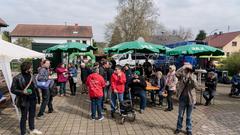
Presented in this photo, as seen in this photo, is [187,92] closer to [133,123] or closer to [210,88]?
[133,123]

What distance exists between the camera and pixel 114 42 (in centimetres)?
4975

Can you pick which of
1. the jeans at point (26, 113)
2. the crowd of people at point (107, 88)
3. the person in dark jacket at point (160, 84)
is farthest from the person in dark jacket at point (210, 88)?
the jeans at point (26, 113)

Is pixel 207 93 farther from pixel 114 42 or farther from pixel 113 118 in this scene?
pixel 114 42

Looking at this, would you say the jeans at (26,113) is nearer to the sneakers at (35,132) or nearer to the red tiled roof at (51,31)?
the sneakers at (35,132)

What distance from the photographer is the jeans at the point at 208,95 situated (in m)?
9.37

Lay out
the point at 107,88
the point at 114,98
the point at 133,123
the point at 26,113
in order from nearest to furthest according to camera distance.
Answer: the point at 26,113 < the point at 133,123 < the point at 114,98 < the point at 107,88

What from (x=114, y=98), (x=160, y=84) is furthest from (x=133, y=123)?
(x=160, y=84)

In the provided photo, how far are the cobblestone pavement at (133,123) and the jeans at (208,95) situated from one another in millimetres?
564

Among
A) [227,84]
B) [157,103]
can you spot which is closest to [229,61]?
[227,84]

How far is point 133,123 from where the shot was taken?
6.84 m

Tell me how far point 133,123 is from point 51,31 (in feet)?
189

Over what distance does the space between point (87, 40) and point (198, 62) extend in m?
40.8

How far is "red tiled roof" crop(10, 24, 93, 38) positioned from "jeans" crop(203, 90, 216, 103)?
51.0 meters

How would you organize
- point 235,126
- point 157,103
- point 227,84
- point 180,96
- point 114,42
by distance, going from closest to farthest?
point 180,96
point 235,126
point 157,103
point 227,84
point 114,42
